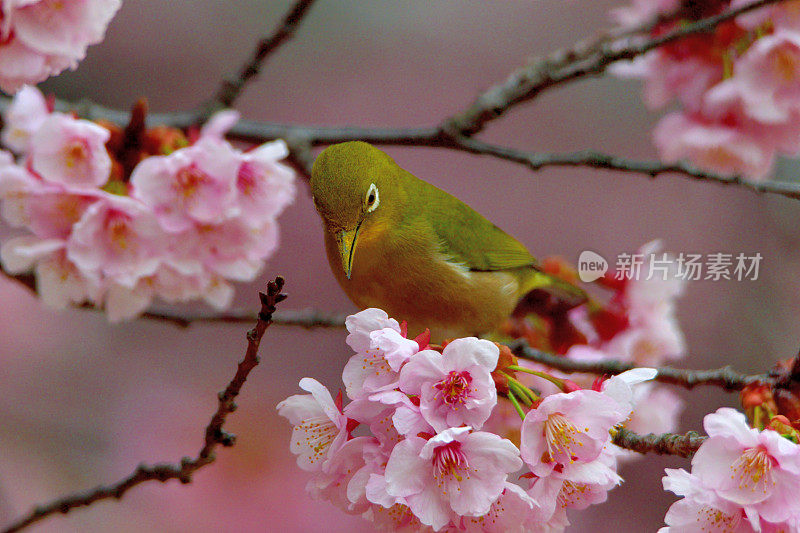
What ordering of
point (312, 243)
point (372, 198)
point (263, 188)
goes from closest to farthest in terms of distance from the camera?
point (372, 198) < point (263, 188) < point (312, 243)

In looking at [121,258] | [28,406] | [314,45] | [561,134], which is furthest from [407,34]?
[121,258]

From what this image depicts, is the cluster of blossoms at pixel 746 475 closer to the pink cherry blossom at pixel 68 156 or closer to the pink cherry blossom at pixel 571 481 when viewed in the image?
the pink cherry blossom at pixel 571 481

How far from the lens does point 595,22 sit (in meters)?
2.93

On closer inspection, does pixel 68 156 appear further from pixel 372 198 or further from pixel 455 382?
pixel 455 382

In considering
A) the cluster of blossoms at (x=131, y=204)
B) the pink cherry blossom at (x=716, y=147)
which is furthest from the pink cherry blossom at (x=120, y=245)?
the pink cherry blossom at (x=716, y=147)

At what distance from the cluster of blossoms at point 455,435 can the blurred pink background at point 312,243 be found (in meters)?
1.16

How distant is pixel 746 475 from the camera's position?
17.4 inches

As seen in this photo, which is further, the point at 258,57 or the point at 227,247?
the point at 258,57

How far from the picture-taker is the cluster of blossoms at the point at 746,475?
1.44 feet

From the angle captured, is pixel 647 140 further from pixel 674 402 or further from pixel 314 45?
pixel 674 402

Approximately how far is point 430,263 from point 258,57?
0.39 metres

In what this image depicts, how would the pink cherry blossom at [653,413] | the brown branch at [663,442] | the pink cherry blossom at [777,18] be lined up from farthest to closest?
the pink cherry blossom at [653,413]
the pink cherry blossom at [777,18]
the brown branch at [663,442]

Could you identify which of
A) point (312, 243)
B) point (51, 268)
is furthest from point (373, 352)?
point (312, 243)

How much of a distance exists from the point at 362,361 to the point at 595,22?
9.14ft
